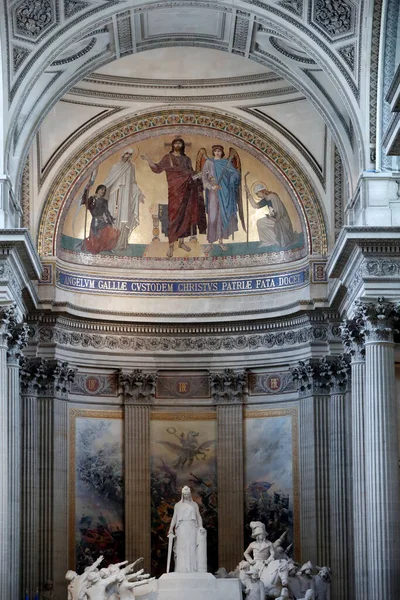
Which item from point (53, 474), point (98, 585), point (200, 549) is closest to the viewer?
point (98, 585)

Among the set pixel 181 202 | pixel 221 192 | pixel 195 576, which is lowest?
pixel 195 576

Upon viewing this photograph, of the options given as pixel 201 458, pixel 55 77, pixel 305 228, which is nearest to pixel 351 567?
pixel 201 458

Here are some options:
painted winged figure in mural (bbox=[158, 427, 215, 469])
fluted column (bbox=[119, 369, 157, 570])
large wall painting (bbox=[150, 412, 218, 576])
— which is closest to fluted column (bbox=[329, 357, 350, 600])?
large wall painting (bbox=[150, 412, 218, 576])

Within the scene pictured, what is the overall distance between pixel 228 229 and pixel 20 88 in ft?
35.5

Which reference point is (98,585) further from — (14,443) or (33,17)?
(33,17)

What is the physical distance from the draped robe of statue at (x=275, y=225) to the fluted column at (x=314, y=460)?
13.7 feet

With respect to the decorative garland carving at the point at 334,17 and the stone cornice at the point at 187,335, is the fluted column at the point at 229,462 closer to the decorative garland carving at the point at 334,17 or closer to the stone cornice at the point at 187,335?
the stone cornice at the point at 187,335

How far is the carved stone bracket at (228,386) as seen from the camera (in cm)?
4528

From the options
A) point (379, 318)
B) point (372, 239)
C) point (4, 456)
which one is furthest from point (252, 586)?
point (372, 239)

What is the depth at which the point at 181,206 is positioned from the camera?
4681cm

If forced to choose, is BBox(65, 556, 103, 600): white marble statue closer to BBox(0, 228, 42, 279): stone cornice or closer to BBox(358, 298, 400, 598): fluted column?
BBox(358, 298, 400, 598): fluted column

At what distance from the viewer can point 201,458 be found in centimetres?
4541

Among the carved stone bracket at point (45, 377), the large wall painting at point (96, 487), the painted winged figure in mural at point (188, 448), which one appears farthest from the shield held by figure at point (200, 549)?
the painted winged figure in mural at point (188, 448)

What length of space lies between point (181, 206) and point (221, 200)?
1.24 metres
